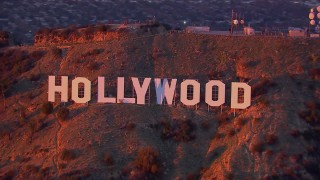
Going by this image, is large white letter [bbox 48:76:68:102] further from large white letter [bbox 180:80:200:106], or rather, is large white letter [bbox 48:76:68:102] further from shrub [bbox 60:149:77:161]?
large white letter [bbox 180:80:200:106]

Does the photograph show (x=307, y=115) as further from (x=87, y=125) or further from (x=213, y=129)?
(x=87, y=125)

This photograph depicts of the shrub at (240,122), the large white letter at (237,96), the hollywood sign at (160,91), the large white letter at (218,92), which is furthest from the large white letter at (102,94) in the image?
the shrub at (240,122)

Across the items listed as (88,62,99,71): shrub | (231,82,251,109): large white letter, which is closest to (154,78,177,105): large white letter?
(231,82,251,109): large white letter

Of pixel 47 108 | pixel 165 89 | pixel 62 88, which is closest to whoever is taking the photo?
pixel 165 89

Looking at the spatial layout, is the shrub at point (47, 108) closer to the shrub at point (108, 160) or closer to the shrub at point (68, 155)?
the shrub at point (68, 155)

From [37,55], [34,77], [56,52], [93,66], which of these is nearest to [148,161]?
[93,66]

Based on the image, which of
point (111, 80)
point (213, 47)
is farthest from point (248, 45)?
point (111, 80)

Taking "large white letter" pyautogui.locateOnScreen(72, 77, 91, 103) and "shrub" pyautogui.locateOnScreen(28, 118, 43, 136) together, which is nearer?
"shrub" pyautogui.locateOnScreen(28, 118, 43, 136)

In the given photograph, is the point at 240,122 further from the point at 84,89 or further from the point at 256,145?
the point at 84,89
